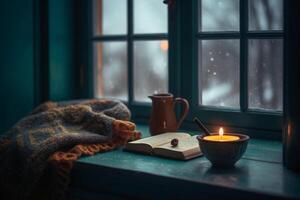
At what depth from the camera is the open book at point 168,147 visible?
4.61 feet

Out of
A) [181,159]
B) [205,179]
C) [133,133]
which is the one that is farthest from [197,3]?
[205,179]

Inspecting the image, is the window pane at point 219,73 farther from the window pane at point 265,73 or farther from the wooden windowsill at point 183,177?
the wooden windowsill at point 183,177

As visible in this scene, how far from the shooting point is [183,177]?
1230 mm

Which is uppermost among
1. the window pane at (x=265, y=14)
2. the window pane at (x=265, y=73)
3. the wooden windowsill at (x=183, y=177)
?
the window pane at (x=265, y=14)

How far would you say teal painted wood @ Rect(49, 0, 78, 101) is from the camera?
2.02 meters

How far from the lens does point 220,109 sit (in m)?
1.76

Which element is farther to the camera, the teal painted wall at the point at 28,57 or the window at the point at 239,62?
the teal painted wall at the point at 28,57

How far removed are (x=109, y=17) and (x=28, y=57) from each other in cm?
36

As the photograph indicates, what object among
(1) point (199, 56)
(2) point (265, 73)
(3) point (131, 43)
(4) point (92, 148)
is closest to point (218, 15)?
(1) point (199, 56)

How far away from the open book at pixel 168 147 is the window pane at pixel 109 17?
0.63 m

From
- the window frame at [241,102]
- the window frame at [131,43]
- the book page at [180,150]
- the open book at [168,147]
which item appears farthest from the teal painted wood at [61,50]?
the book page at [180,150]

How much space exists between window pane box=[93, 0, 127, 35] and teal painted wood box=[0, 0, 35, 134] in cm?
27

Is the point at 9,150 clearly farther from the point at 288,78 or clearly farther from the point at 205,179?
the point at 288,78

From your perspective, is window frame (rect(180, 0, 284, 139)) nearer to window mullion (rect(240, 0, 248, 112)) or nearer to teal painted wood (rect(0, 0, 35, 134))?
window mullion (rect(240, 0, 248, 112))
